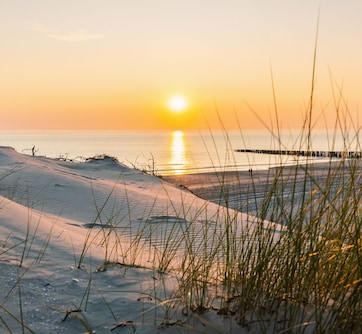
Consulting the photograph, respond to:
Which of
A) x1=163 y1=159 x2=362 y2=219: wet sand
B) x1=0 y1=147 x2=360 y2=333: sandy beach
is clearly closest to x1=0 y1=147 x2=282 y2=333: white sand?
x1=0 y1=147 x2=360 y2=333: sandy beach

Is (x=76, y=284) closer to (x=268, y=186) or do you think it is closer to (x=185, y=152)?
(x=268, y=186)

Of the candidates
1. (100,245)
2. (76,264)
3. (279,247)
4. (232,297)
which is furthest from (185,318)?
(100,245)

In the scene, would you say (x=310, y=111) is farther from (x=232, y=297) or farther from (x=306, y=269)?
(x=232, y=297)

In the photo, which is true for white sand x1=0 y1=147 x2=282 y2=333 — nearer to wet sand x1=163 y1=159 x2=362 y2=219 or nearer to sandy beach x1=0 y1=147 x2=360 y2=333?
sandy beach x1=0 y1=147 x2=360 y2=333

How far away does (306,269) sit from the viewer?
1796mm

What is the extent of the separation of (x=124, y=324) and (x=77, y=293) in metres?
0.40

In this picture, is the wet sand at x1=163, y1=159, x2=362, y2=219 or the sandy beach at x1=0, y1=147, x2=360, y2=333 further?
the wet sand at x1=163, y1=159, x2=362, y2=219

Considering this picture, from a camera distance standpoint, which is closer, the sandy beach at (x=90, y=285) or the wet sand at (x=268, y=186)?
the sandy beach at (x=90, y=285)

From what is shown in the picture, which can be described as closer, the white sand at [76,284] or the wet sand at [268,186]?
the white sand at [76,284]

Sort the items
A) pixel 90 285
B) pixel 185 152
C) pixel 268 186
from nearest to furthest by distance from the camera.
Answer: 1. pixel 90 285
2. pixel 268 186
3. pixel 185 152

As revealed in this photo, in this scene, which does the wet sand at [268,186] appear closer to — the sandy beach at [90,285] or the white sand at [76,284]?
the sandy beach at [90,285]

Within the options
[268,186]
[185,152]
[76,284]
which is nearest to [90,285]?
[76,284]

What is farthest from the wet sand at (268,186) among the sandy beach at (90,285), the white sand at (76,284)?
the white sand at (76,284)

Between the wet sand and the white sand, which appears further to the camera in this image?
the wet sand
